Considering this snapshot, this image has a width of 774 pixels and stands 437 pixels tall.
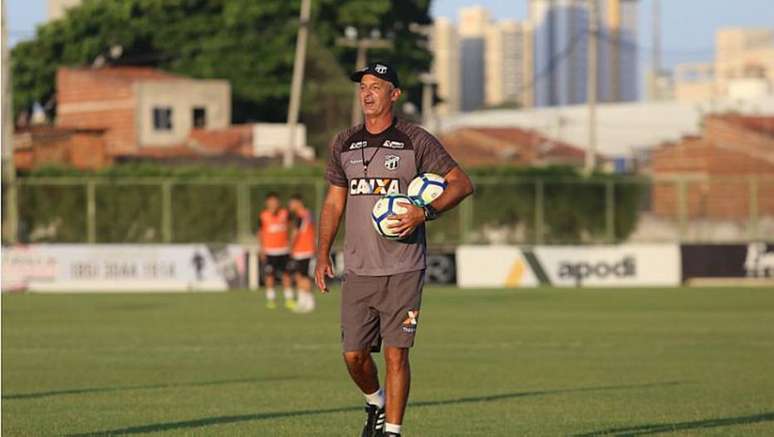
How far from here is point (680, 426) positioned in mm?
12336

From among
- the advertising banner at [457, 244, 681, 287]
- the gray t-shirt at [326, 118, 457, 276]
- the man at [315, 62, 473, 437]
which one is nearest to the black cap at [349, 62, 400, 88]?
the man at [315, 62, 473, 437]

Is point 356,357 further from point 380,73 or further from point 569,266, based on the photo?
point 569,266

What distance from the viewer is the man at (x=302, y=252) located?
30.8 meters

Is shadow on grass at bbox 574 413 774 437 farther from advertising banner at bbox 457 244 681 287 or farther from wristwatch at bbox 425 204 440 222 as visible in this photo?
advertising banner at bbox 457 244 681 287

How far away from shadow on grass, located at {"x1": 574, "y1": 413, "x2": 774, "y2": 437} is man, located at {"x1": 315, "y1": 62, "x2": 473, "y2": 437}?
86.5 inches

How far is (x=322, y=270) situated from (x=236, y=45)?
7484 centimetres

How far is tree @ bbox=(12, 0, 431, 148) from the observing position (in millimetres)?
83562

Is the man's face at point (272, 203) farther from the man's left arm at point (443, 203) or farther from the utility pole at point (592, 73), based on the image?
the utility pole at point (592, 73)

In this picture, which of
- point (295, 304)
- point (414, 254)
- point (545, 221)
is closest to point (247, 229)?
point (545, 221)

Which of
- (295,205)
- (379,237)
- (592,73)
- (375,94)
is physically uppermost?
(592,73)

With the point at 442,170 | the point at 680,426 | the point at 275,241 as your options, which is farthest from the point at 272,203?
the point at 442,170

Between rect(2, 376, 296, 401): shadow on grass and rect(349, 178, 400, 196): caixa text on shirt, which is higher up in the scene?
rect(349, 178, 400, 196): caixa text on shirt

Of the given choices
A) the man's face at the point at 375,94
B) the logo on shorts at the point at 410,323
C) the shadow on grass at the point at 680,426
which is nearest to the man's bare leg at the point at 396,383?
the logo on shorts at the point at 410,323

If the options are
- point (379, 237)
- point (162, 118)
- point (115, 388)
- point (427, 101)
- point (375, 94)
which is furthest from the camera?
point (427, 101)
